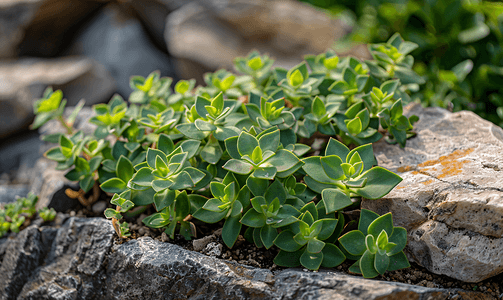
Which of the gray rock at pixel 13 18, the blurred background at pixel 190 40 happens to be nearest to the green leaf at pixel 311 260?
the blurred background at pixel 190 40

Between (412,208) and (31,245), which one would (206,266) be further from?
(31,245)

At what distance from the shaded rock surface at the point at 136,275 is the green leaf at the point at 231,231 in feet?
0.28

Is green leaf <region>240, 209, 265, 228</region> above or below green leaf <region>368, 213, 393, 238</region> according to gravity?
below

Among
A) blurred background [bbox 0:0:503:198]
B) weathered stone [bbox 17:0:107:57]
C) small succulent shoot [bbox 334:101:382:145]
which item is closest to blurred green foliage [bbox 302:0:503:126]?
blurred background [bbox 0:0:503:198]

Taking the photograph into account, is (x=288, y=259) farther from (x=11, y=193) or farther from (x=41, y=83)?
(x=41, y=83)

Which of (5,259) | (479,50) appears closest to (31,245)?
(5,259)

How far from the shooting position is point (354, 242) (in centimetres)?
143

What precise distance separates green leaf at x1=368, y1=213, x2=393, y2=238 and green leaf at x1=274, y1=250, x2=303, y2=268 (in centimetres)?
30

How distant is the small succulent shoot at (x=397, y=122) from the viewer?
1.75m

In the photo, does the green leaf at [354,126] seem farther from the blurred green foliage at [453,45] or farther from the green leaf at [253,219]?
the blurred green foliage at [453,45]

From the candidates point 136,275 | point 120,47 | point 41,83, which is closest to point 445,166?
point 136,275

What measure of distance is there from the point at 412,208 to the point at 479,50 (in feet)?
7.66

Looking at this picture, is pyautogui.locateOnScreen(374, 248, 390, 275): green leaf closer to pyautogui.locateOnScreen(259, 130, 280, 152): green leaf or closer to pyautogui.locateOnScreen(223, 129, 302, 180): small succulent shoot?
pyautogui.locateOnScreen(223, 129, 302, 180): small succulent shoot

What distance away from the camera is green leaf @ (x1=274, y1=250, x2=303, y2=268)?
148 centimetres
